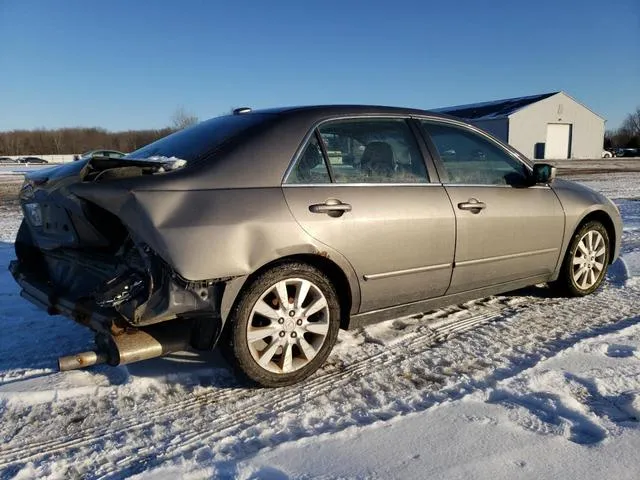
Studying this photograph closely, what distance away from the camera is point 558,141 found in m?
53.9

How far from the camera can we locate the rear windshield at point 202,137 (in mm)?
3160

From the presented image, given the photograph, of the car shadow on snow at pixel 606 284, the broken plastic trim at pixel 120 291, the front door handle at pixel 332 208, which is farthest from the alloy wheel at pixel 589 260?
the broken plastic trim at pixel 120 291

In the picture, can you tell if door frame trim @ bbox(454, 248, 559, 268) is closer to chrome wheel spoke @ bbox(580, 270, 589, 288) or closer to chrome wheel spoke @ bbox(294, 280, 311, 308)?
chrome wheel spoke @ bbox(580, 270, 589, 288)

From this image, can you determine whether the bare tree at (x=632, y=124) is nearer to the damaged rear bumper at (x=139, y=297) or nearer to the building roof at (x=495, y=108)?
the building roof at (x=495, y=108)

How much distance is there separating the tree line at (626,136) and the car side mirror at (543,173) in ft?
236

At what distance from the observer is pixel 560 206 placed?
4.48m

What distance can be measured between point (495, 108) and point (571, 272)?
56.0 m

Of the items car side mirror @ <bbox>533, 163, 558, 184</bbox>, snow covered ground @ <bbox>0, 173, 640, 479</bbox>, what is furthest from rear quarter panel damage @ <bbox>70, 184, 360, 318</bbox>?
car side mirror @ <bbox>533, 163, 558, 184</bbox>

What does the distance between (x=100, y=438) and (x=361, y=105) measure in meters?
2.55

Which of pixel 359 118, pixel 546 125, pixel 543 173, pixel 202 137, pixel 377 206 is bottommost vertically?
pixel 377 206

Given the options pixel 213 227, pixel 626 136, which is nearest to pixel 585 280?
pixel 213 227

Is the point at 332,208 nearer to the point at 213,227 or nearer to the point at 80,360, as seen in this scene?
the point at 213,227

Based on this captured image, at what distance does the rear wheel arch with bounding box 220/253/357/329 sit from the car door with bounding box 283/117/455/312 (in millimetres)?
91

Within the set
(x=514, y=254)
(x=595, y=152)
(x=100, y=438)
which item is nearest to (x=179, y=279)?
(x=100, y=438)
